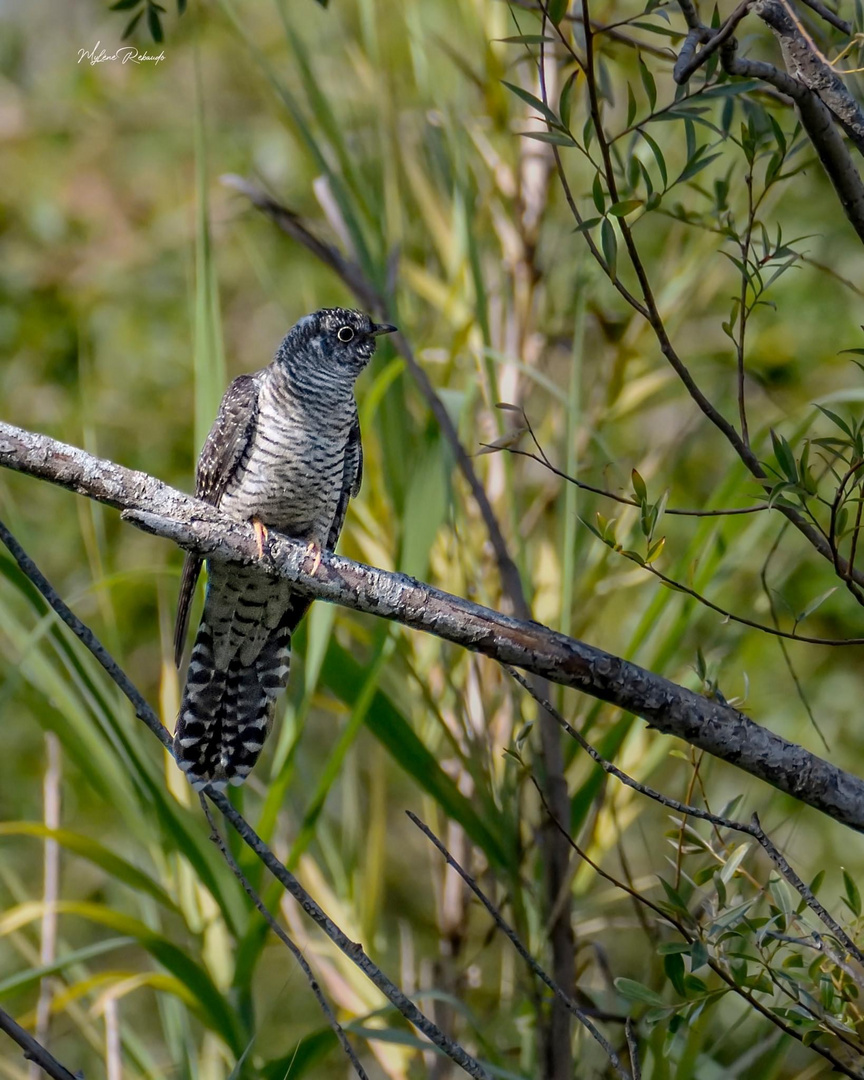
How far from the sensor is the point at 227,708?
117 inches

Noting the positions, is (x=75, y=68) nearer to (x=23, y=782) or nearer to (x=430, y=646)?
(x=23, y=782)

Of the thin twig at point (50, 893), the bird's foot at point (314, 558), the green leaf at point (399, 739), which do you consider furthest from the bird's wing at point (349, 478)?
the bird's foot at point (314, 558)

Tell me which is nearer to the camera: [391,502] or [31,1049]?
[31,1049]

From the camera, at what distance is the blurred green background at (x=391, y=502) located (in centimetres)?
240

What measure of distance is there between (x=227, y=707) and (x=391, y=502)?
26.0 inches

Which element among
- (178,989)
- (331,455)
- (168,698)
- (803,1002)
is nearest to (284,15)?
(331,455)

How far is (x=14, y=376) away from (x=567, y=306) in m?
2.77

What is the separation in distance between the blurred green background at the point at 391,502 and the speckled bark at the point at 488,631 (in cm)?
19

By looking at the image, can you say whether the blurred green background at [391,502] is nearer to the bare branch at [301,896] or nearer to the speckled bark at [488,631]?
the speckled bark at [488,631]

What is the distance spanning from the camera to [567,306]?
341 cm

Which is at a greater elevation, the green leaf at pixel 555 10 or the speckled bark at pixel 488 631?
the green leaf at pixel 555 10

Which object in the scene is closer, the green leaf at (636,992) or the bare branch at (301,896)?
the bare branch at (301,896)
